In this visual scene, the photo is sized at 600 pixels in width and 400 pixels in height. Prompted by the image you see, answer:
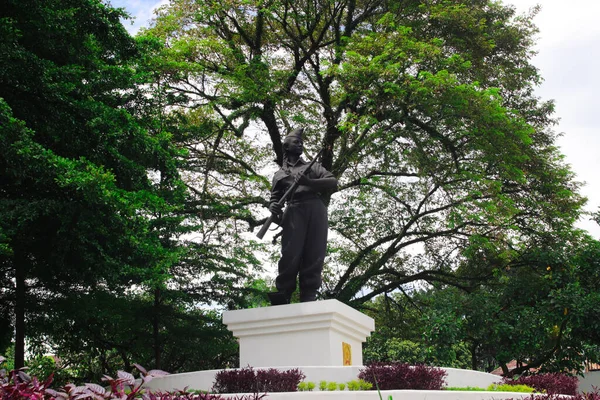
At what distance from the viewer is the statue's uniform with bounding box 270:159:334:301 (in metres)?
8.83

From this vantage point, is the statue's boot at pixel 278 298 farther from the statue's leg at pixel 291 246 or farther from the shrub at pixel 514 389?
the shrub at pixel 514 389

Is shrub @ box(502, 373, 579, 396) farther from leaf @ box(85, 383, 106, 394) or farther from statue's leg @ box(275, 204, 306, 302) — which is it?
leaf @ box(85, 383, 106, 394)

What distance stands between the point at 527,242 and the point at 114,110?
1103 cm

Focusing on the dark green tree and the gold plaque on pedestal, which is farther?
the dark green tree

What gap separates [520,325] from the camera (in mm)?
14031

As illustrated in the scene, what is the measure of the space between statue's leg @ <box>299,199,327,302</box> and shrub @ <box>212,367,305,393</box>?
2.19m

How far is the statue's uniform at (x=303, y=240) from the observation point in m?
8.83

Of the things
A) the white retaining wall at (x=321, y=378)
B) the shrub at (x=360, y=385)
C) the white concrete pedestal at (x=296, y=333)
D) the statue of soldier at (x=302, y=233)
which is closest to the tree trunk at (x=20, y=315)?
the white retaining wall at (x=321, y=378)

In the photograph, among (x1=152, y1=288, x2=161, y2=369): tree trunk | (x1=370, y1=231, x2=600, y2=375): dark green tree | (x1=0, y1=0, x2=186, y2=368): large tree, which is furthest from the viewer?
(x1=152, y1=288, x2=161, y2=369): tree trunk

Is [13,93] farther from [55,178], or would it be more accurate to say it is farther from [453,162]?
[453,162]

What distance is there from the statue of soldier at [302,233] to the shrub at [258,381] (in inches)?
87.0

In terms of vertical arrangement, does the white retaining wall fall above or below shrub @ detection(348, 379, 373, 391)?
above

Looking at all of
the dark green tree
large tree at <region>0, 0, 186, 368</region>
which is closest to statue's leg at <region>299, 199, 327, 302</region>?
large tree at <region>0, 0, 186, 368</region>

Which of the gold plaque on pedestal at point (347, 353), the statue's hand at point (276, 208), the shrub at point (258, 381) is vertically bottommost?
the shrub at point (258, 381)
